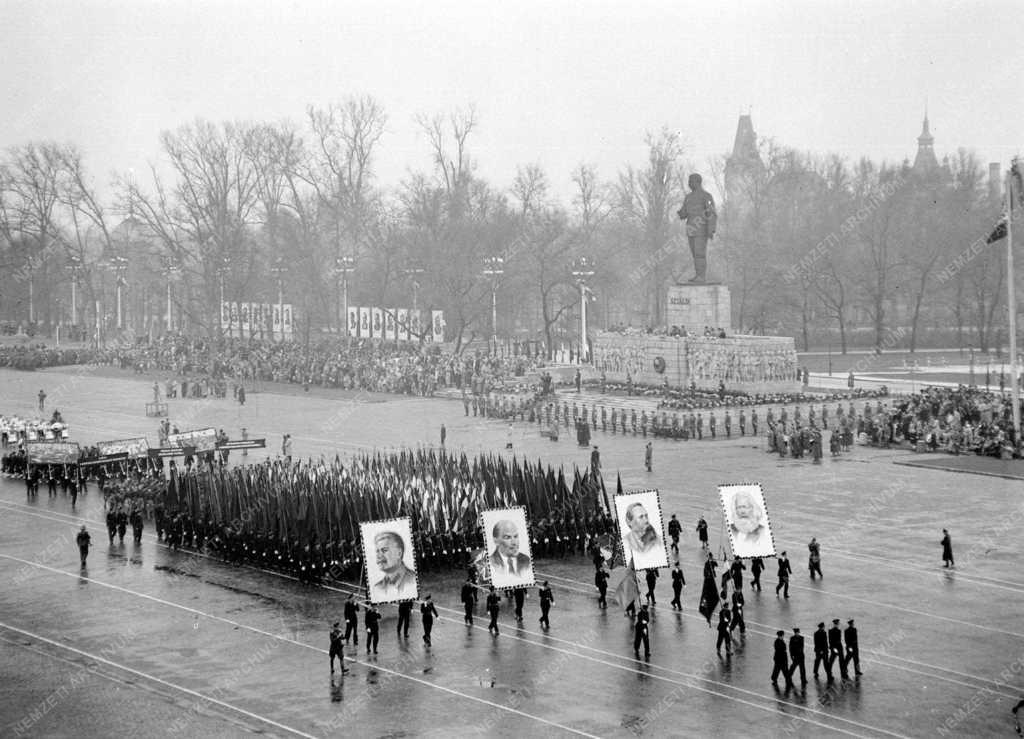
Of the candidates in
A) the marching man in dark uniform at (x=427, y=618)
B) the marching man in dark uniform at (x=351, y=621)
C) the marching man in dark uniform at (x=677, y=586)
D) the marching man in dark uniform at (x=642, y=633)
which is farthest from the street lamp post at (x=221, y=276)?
the marching man in dark uniform at (x=642, y=633)

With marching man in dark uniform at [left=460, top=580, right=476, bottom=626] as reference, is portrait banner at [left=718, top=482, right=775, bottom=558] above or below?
above

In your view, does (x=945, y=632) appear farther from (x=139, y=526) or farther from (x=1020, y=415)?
(x=1020, y=415)

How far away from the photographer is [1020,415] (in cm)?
4500

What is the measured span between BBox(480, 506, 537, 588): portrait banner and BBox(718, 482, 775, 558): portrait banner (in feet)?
13.4

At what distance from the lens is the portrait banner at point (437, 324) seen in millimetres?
82875

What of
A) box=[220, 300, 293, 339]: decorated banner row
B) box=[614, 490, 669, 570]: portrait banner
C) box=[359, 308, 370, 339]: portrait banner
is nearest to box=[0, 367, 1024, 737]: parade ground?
box=[614, 490, 669, 570]: portrait banner

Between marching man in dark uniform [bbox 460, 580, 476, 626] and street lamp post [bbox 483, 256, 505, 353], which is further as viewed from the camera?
street lamp post [bbox 483, 256, 505, 353]

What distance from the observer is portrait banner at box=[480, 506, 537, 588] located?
25.6 m

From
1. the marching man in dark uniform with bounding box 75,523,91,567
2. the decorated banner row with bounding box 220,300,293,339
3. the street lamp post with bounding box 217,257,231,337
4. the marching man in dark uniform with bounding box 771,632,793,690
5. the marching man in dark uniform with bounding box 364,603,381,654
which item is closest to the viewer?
the marching man in dark uniform with bounding box 771,632,793,690

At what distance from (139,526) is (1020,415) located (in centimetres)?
2852

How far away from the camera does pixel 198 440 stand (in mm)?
42969

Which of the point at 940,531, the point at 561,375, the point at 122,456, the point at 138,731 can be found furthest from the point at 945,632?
the point at 561,375

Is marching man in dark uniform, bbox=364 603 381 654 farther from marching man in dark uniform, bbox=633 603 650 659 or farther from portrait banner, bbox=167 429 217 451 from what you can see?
portrait banner, bbox=167 429 217 451

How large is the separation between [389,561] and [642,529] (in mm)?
5113
